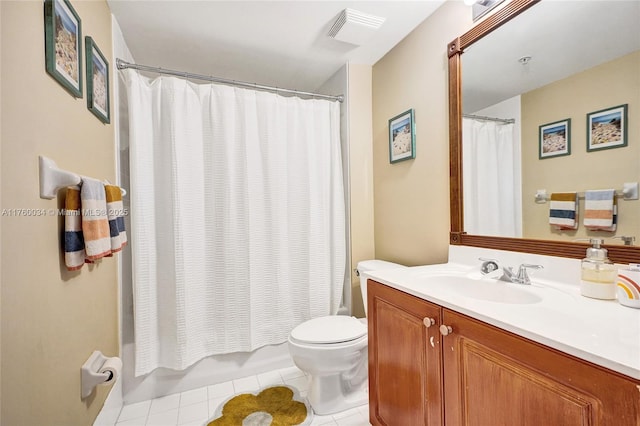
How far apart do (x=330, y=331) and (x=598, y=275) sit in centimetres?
115

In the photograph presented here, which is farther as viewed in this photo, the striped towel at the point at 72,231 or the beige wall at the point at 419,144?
the beige wall at the point at 419,144

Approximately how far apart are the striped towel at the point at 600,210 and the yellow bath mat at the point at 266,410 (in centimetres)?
153

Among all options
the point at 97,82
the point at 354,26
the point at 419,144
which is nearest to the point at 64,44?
the point at 97,82

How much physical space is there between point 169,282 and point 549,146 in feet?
6.61

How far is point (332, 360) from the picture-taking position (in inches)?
56.3

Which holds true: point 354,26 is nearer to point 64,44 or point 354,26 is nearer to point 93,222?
point 64,44

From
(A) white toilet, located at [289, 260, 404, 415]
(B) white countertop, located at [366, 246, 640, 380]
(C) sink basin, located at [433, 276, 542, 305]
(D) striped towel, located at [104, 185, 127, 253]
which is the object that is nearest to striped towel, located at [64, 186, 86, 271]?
(D) striped towel, located at [104, 185, 127, 253]

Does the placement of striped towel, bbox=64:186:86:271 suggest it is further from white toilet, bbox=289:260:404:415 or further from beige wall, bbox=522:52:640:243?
beige wall, bbox=522:52:640:243

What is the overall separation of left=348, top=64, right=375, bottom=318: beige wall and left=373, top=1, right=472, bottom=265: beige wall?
0.25 feet

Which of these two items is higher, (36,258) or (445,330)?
(36,258)

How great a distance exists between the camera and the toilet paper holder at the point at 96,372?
1044 mm

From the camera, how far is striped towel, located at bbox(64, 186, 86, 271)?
94 cm

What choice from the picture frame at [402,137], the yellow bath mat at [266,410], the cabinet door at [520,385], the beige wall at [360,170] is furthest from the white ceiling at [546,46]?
the yellow bath mat at [266,410]

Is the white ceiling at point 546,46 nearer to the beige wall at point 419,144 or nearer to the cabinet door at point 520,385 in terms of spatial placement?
the beige wall at point 419,144
